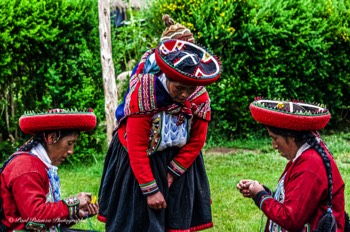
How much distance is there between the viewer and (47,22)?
316 inches

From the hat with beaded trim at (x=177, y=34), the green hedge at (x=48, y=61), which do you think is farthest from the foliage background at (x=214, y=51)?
the hat with beaded trim at (x=177, y=34)

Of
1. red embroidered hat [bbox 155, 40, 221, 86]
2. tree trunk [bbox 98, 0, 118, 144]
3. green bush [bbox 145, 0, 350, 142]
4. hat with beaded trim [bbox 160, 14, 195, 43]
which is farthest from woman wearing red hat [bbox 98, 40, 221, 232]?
green bush [bbox 145, 0, 350, 142]

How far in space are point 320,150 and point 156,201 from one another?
1230 mm

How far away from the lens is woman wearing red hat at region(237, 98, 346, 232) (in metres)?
3.47

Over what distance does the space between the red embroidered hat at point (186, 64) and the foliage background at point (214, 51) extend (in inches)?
166

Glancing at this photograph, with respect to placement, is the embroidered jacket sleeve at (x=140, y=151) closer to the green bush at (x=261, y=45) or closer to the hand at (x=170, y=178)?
the hand at (x=170, y=178)

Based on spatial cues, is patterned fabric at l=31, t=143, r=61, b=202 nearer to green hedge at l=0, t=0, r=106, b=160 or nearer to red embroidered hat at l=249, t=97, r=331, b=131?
red embroidered hat at l=249, t=97, r=331, b=131

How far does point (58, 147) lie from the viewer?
3848 millimetres

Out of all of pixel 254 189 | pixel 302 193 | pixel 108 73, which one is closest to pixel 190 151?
pixel 254 189

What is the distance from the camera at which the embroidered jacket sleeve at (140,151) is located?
Result: 13.5 feet

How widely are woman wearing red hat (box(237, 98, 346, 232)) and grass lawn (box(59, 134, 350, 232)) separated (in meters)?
2.05

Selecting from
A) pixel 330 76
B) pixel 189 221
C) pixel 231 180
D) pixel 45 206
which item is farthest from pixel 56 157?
pixel 330 76

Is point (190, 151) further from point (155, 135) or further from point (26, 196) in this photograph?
point (26, 196)

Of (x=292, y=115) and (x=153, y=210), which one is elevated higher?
(x=292, y=115)
